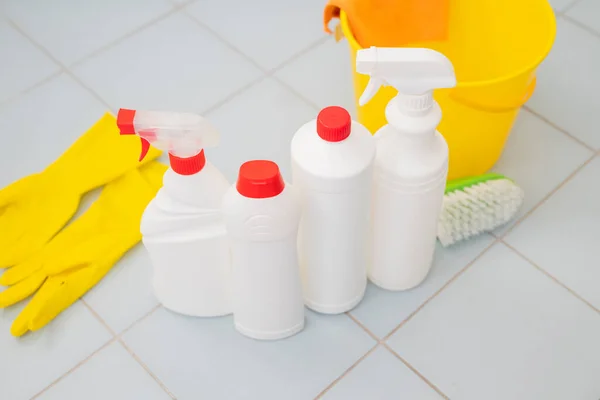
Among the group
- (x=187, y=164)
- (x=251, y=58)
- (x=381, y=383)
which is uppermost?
(x=187, y=164)

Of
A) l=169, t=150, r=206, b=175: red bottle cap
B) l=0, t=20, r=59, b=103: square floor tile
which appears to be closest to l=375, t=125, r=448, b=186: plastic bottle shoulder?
l=169, t=150, r=206, b=175: red bottle cap

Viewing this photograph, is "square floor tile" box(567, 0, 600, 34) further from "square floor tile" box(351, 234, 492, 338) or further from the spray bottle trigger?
the spray bottle trigger

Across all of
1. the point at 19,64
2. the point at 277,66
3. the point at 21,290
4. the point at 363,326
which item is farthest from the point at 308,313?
the point at 19,64

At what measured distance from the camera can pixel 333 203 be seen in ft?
2.71

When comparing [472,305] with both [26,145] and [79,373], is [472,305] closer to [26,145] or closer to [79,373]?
[79,373]

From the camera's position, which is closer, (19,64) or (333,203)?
(333,203)

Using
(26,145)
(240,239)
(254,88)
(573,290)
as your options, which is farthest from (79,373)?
(573,290)

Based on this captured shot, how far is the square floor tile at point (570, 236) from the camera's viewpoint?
1023 millimetres

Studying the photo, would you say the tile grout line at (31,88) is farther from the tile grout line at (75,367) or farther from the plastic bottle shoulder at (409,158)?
the plastic bottle shoulder at (409,158)

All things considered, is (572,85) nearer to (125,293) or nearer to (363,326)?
(363,326)

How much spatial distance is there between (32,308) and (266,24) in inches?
28.4

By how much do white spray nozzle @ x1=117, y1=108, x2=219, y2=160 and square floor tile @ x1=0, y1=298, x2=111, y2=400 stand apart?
36cm

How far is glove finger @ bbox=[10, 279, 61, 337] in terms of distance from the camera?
985 millimetres

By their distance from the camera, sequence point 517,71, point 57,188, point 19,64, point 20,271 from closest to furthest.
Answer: point 517,71 → point 20,271 → point 57,188 → point 19,64
